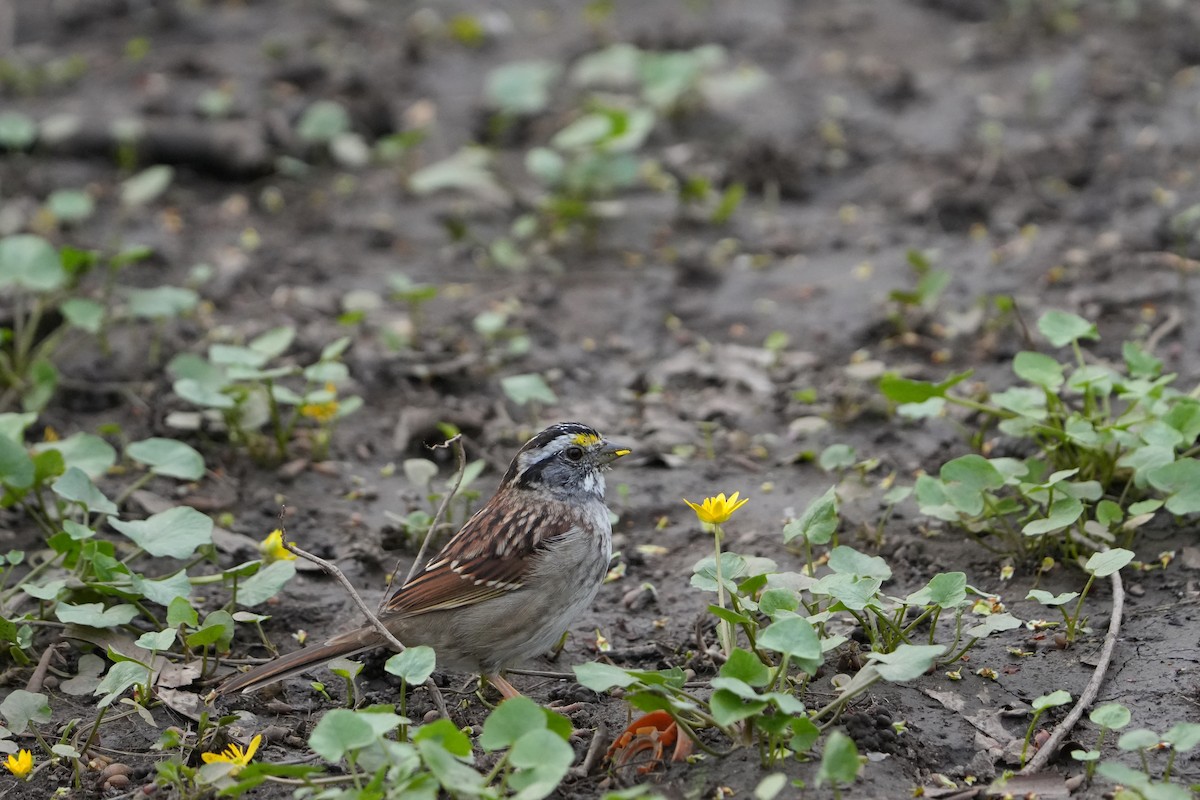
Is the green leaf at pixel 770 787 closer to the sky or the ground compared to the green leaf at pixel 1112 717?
closer to the sky

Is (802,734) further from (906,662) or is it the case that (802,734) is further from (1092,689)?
(1092,689)

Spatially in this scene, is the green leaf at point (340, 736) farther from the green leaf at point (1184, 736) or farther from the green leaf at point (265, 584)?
the green leaf at point (1184, 736)

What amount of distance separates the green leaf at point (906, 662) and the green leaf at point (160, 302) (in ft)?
13.5

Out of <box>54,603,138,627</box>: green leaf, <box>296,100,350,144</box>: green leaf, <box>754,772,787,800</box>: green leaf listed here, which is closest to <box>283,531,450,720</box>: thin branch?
<box>54,603,138,627</box>: green leaf

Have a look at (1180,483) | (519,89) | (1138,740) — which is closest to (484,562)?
(1138,740)

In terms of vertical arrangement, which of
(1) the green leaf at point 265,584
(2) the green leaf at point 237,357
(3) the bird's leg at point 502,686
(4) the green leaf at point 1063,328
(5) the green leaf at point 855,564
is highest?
(4) the green leaf at point 1063,328

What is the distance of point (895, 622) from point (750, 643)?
593 millimetres

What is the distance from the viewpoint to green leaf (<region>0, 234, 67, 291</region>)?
6660 mm

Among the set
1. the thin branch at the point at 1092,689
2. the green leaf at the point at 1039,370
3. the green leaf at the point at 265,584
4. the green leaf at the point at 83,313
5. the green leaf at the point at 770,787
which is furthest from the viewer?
the green leaf at the point at 83,313

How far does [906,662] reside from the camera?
4.13m

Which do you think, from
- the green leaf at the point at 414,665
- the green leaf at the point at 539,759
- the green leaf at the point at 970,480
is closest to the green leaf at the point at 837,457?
the green leaf at the point at 970,480

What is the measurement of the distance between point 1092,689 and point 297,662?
2587 millimetres

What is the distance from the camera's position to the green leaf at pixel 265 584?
5.07m

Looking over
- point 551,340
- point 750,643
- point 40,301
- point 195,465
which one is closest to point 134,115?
point 40,301
